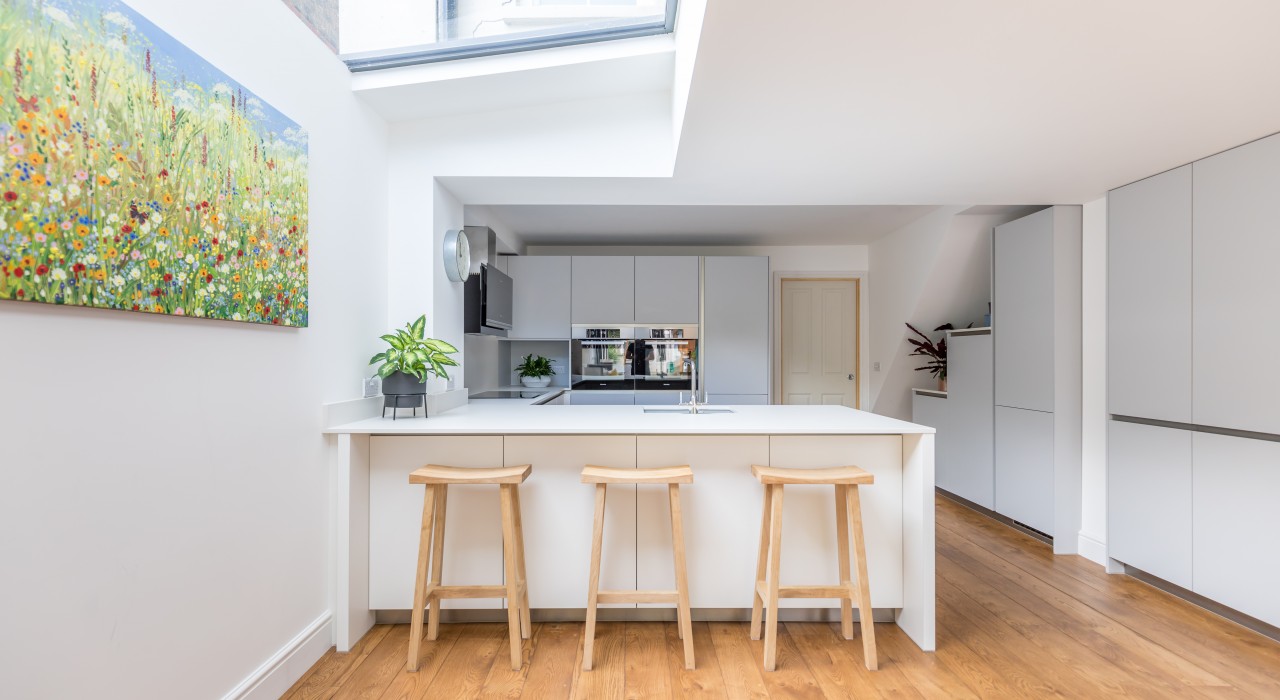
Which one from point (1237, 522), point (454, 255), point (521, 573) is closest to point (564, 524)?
point (521, 573)

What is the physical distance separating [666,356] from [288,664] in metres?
3.98

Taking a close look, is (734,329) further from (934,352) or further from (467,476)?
(467,476)

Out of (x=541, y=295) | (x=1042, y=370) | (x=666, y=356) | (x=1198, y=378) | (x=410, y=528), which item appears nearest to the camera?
(x=410, y=528)

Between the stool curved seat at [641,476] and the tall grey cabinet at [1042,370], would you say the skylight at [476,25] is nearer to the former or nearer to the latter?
the stool curved seat at [641,476]

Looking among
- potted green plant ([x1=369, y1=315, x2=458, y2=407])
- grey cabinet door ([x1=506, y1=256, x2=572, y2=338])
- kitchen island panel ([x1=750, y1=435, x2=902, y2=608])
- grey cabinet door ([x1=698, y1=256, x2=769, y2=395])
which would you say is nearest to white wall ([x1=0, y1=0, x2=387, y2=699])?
potted green plant ([x1=369, y1=315, x2=458, y2=407])

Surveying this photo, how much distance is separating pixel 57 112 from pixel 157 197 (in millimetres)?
269

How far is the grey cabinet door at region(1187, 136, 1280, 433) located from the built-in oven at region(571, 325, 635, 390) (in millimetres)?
3885

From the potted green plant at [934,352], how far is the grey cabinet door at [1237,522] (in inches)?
90.1

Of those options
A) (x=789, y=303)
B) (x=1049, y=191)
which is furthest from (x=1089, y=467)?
(x=789, y=303)

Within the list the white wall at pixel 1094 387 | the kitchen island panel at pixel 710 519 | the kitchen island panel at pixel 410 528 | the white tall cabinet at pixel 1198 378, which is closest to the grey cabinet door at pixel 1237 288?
the white tall cabinet at pixel 1198 378

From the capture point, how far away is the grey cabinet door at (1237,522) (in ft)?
7.86

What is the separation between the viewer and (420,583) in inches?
85.4

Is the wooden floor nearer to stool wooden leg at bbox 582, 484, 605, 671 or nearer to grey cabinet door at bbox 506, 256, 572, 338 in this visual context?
stool wooden leg at bbox 582, 484, 605, 671

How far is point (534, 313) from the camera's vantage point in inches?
215
